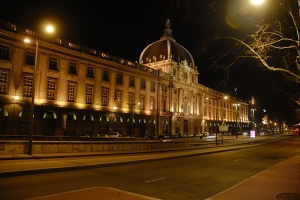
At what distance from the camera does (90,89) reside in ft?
155

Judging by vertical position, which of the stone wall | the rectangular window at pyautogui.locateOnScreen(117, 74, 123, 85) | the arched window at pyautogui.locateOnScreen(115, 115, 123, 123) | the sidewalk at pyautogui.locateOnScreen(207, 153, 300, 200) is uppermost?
the rectangular window at pyautogui.locateOnScreen(117, 74, 123, 85)

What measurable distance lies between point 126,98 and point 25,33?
79.2 ft

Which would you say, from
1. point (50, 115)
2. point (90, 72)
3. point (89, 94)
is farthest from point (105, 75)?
point (50, 115)

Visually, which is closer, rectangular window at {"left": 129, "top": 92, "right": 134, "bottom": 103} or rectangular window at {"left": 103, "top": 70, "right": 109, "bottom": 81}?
rectangular window at {"left": 103, "top": 70, "right": 109, "bottom": 81}

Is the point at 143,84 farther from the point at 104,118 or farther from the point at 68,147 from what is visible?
the point at 68,147

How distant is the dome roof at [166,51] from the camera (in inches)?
3049

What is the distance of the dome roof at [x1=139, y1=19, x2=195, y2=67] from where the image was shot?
77438 mm

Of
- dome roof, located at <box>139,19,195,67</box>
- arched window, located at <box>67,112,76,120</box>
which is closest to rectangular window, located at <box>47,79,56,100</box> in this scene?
arched window, located at <box>67,112,76,120</box>

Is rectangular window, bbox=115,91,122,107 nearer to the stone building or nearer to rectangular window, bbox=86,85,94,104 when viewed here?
the stone building

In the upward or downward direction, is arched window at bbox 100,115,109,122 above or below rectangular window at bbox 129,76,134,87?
below

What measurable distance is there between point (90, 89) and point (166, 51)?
36.3m

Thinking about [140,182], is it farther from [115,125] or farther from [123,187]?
[115,125]

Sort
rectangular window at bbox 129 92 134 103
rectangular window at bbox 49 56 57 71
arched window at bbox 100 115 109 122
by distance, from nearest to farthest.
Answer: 1. rectangular window at bbox 49 56 57 71
2. arched window at bbox 100 115 109 122
3. rectangular window at bbox 129 92 134 103

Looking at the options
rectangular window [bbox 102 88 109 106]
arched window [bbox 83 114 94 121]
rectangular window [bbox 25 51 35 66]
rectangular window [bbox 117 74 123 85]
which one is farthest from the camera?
rectangular window [bbox 117 74 123 85]
